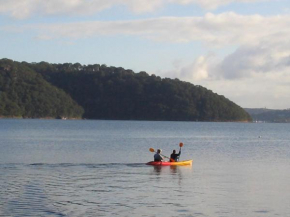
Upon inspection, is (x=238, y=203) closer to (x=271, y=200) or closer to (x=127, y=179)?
(x=271, y=200)

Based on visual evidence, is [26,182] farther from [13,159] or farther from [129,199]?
[13,159]

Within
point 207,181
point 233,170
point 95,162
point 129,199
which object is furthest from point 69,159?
point 129,199

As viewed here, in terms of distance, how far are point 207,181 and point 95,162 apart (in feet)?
43.5

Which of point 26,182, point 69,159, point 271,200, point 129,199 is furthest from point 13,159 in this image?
point 271,200

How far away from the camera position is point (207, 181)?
32750mm

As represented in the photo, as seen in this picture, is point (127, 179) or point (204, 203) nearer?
point (204, 203)

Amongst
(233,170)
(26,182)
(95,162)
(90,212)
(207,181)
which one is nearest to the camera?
(90,212)

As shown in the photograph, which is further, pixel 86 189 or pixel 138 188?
pixel 138 188

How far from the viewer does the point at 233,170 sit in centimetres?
3959

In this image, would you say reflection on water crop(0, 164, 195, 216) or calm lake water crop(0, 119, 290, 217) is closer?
reflection on water crop(0, 164, 195, 216)

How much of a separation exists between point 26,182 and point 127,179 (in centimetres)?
557

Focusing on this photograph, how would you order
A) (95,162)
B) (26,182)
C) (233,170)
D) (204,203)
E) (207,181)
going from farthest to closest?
1. (95,162)
2. (233,170)
3. (207,181)
4. (26,182)
5. (204,203)

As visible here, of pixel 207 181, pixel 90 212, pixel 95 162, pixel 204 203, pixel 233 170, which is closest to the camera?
Result: pixel 90 212

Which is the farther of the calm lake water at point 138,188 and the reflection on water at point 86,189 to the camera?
the calm lake water at point 138,188
